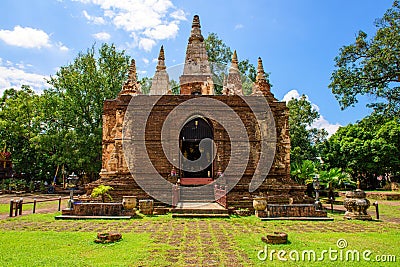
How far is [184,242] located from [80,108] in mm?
23118

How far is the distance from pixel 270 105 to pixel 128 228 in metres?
10.5

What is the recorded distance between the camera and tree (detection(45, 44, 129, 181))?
27500 mm

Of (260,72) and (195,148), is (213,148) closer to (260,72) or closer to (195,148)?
(195,148)

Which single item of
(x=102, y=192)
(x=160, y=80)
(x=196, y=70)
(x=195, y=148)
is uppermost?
(x=196, y=70)

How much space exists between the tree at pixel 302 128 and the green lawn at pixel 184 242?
888 inches

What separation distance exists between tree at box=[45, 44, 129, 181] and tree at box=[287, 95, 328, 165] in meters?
18.0

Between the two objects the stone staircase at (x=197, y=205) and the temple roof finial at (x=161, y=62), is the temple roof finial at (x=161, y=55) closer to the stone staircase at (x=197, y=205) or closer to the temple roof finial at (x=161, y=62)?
the temple roof finial at (x=161, y=62)

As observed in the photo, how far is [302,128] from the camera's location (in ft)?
114

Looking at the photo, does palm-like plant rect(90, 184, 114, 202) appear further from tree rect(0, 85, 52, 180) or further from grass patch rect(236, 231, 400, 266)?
tree rect(0, 85, 52, 180)

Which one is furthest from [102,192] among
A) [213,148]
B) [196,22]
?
[196,22]

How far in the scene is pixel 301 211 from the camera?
12.3 meters

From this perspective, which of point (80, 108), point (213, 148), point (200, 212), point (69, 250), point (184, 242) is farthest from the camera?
point (80, 108)

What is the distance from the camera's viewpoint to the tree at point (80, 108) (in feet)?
90.2

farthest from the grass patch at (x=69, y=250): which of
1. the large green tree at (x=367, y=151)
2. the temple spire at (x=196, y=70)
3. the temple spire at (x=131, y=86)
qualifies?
the large green tree at (x=367, y=151)
